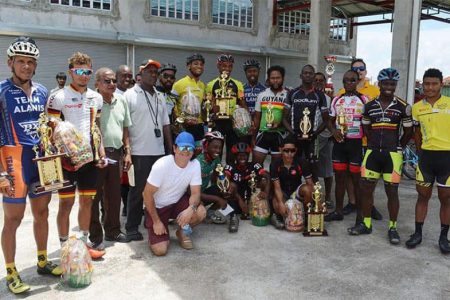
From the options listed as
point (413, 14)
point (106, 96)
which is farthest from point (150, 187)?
point (413, 14)

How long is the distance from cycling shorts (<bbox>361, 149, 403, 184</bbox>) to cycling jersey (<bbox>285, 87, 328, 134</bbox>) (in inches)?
34.6

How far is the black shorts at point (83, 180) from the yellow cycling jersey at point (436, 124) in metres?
3.49

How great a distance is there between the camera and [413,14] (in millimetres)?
8547

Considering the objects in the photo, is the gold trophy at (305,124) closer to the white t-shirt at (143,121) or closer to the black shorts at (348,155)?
the black shorts at (348,155)

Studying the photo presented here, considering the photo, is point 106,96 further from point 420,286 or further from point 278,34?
point 278,34

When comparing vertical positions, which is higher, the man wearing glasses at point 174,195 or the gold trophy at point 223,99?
the gold trophy at point 223,99

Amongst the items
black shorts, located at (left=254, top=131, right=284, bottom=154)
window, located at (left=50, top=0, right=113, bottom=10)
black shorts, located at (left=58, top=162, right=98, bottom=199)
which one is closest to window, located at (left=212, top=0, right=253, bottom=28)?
window, located at (left=50, top=0, right=113, bottom=10)

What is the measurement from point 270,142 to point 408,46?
15.8 ft

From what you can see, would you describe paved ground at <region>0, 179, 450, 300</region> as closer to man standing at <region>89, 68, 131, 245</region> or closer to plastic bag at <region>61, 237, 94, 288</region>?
plastic bag at <region>61, 237, 94, 288</region>

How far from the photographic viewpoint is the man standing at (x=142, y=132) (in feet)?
15.1

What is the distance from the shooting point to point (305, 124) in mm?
5250

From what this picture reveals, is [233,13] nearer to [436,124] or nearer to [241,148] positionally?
[241,148]

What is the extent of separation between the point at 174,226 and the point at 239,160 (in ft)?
3.97

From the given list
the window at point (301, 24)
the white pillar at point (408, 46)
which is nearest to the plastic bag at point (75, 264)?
the white pillar at point (408, 46)
